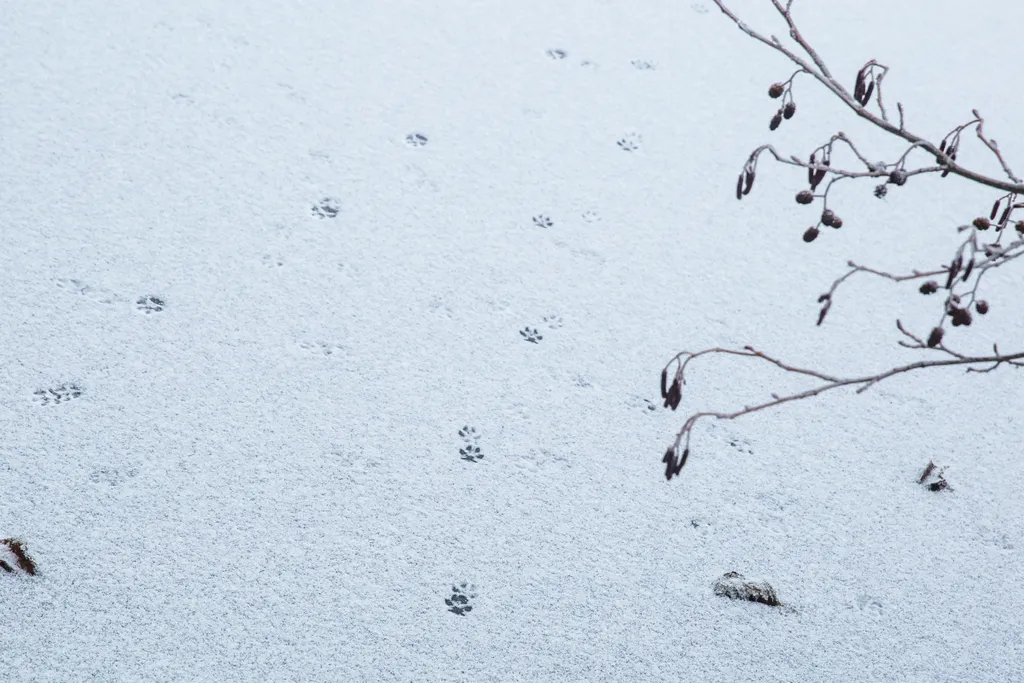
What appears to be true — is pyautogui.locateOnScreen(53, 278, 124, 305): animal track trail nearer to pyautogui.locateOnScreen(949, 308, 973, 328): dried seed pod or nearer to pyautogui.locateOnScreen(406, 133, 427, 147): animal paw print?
pyautogui.locateOnScreen(406, 133, 427, 147): animal paw print

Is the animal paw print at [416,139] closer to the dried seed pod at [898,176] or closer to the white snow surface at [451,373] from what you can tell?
the white snow surface at [451,373]

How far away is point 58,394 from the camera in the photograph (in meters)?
2.46

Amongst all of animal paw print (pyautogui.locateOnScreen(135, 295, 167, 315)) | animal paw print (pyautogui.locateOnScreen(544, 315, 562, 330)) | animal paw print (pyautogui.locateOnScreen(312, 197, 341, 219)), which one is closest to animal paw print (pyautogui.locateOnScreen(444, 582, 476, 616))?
animal paw print (pyautogui.locateOnScreen(544, 315, 562, 330))

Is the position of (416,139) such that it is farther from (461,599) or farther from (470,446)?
(461,599)

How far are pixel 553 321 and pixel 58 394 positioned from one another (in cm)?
142

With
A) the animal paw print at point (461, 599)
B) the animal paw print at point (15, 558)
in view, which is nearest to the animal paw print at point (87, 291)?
the animal paw print at point (15, 558)

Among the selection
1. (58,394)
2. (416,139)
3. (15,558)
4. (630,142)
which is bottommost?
(15,558)

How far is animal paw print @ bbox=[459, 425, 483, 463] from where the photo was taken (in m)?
2.49

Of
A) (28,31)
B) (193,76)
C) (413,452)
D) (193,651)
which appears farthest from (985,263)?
(28,31)

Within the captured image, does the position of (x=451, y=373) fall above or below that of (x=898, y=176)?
below

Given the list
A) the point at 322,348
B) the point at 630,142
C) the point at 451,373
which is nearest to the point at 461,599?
the point at 451,373

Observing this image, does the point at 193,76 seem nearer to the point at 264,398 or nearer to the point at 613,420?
the point at 264,398

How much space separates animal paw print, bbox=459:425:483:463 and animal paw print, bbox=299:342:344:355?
18.3 inches

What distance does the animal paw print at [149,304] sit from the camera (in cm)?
274
